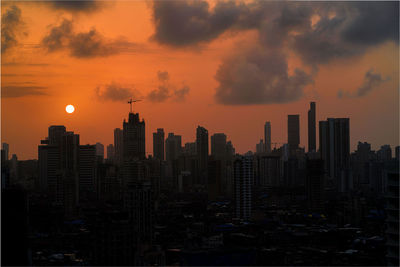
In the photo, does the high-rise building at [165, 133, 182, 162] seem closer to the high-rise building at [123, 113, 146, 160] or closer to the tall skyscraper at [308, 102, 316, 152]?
the high-rise building at [123, 113, 146, 160]

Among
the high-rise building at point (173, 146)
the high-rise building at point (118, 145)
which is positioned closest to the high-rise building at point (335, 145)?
the high-rise building at point (173, 146)

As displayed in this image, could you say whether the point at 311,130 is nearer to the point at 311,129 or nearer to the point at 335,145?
the point at 311,129

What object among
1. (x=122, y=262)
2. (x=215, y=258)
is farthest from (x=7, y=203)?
(x=122, y=262)

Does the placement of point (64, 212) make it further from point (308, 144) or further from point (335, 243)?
point (308, 144)

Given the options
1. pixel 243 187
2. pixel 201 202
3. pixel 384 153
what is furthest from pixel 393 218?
pixel 384 153

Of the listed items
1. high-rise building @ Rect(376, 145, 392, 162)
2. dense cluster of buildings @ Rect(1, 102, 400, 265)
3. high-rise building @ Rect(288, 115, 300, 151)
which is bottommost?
dense cluster of buildings @ Rect(1, 102, 400, 265)

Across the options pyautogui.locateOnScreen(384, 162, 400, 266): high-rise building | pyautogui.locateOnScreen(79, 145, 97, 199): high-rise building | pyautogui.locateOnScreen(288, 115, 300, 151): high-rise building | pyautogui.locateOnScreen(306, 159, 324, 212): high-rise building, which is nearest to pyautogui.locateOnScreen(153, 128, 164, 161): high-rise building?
pyautogui.locateOnScreen(79, 145, 97, 199): high-rise building
